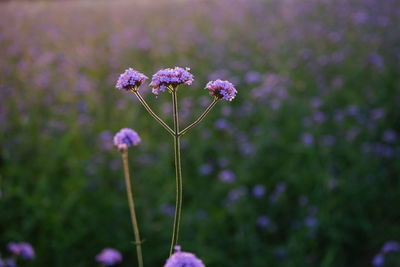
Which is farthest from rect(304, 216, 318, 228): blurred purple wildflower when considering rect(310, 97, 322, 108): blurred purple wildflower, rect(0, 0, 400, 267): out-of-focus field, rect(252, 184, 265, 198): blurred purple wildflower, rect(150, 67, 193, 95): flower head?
rect(150, 67, 193, 95): flower head

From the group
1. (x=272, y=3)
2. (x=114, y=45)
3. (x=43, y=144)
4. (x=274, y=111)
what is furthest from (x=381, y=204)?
(x=272, y=3)

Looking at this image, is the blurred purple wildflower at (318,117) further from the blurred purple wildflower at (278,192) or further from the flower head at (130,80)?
the flower head at (130,80)

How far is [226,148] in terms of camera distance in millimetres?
3984

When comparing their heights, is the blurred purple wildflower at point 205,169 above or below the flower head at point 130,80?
above

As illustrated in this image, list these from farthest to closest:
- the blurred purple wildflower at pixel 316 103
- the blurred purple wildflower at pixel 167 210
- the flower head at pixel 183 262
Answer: the blurred purple wildflower at pixel 316 103 < the blurred purple wildflower at pixel 167 210 < the flower head at pixel 183 262

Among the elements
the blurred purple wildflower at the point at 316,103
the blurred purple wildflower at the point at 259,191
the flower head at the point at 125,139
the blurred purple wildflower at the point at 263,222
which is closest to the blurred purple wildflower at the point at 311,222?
the blurred purple wildflower at the point at 263,222

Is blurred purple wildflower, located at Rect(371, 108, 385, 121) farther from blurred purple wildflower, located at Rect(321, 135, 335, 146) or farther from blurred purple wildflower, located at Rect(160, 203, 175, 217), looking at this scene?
blurred purple wildflower, located at Rect(160, 203, 175, 217)

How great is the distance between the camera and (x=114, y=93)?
5.32 metres

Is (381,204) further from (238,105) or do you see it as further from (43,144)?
(43,144)

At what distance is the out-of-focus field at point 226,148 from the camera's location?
3055 mm

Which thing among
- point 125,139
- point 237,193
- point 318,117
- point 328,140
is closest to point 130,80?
point 125,139

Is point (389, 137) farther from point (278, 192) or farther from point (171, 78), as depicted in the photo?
point (171, 78)

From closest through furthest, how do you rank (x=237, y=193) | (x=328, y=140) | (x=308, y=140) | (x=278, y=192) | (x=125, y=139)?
(x=125, y=139)
(x=237, y=193)
(x=278, y=192)
(x=308, y=140)
(x=328, y=140)

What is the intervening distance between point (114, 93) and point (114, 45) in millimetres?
1459
